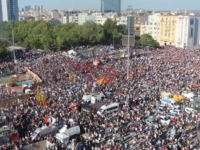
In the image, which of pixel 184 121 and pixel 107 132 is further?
→ pixel 184 121

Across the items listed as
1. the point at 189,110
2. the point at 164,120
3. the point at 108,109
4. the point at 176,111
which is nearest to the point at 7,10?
the point at 108,109

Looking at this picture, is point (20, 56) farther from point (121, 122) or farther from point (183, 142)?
point (183, 142)

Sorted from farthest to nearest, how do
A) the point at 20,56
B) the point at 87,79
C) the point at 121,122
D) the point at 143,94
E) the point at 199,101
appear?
the point at 20,56 < the point at 87,79 < the point at 143,94 < the point at 199,101 < the point at 121,122

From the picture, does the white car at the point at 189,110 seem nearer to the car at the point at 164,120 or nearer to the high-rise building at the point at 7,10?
the car at the point at 164,120

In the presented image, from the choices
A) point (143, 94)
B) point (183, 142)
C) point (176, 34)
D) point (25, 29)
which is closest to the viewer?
point (183, 142)

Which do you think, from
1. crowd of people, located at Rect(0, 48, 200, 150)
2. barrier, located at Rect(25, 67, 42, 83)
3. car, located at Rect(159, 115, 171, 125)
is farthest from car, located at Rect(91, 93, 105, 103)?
barrier, located at Rect(25, 67, 42, 83)

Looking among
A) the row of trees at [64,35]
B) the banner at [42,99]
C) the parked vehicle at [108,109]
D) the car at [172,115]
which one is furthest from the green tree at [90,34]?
the car at [172,115]

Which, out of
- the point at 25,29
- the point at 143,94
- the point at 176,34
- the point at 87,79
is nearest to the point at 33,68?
the point at 87,79

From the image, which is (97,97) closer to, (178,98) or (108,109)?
(108,109)
